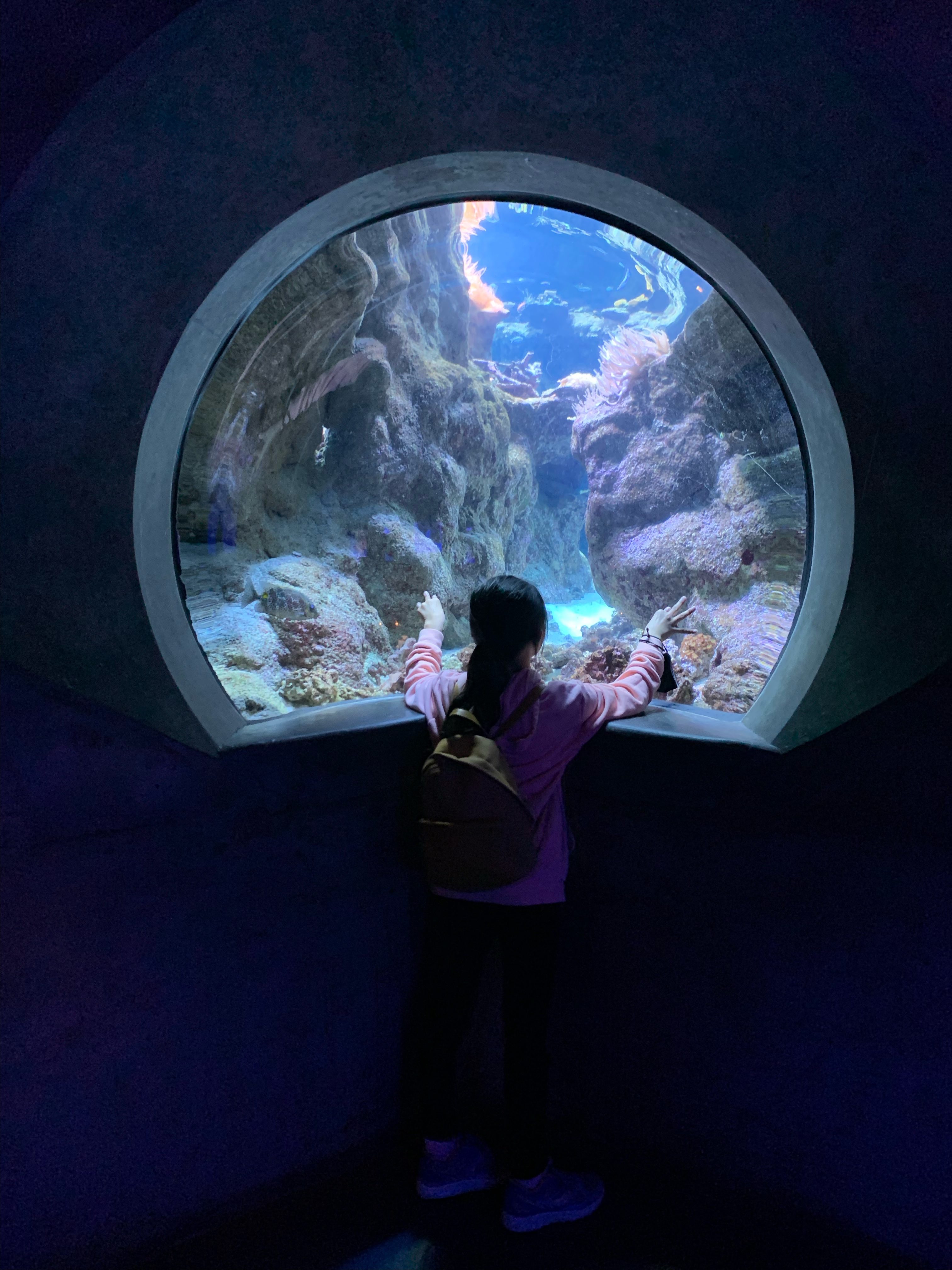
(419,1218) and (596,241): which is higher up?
(596,241)

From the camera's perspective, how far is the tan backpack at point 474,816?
1410 mm

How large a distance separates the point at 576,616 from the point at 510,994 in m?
16.0

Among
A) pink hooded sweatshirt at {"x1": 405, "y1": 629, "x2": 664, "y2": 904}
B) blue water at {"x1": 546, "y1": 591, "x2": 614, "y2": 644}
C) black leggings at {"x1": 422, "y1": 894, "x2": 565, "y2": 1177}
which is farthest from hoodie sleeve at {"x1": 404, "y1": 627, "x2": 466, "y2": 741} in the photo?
blue water at {"x1": 546, "y1": 591, "x2": 614, "y2": 644}

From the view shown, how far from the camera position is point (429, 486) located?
10.0 metres

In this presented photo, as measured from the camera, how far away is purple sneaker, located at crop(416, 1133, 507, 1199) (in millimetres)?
1702

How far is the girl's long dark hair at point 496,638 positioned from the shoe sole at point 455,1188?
138 centimetres

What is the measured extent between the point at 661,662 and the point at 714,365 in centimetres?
783

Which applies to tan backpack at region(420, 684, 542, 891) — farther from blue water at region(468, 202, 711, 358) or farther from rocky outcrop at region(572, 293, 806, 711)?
blue water at region(468, 202, 711, 358)

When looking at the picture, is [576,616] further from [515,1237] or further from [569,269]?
[569,269]

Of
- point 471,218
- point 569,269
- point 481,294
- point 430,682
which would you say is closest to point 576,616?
point 471,218

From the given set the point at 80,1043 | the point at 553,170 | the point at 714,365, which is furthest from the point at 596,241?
the point at 80,1043

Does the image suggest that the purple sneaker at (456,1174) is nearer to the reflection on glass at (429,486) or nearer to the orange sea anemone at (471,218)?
the reflection on glass at (429,486)

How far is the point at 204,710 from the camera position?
156 centimetres

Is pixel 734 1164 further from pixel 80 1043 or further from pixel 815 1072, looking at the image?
pixel 80 1043
